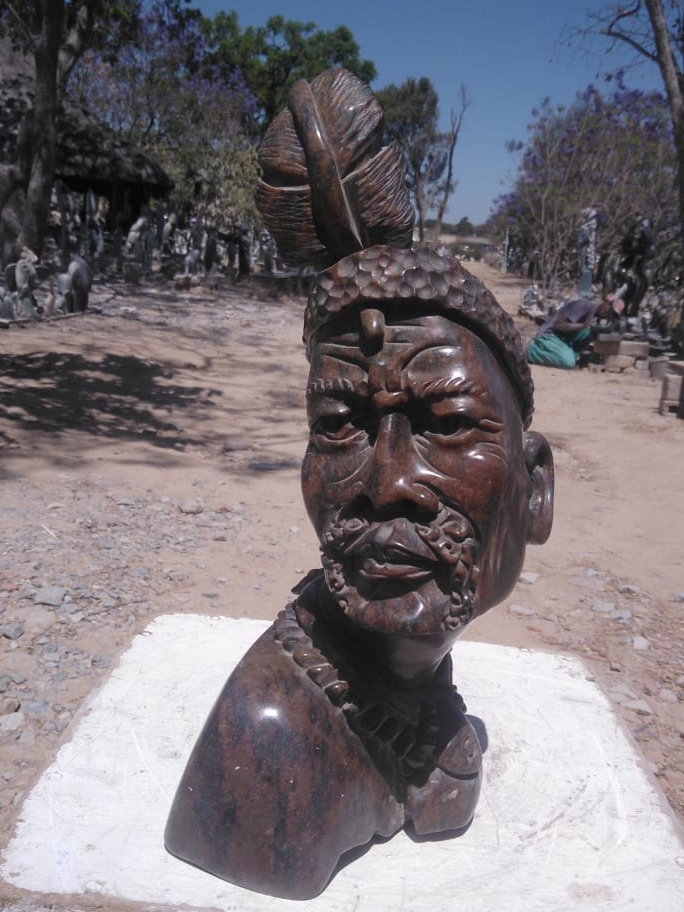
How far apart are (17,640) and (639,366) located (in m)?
11.2

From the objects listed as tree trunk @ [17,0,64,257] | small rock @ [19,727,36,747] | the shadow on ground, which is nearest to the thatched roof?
tree trunk @ [17,0,64,257]

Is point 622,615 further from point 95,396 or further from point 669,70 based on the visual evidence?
point 669,70

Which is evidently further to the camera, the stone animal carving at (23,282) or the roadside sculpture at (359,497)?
the stone animal carving at (23,282)

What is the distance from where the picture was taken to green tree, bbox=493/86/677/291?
64.1 ft

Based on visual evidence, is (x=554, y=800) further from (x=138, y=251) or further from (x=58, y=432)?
(x=138, y=251)

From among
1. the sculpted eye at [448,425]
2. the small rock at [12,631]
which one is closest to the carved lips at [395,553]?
A: the sculpted eye at [448,425]

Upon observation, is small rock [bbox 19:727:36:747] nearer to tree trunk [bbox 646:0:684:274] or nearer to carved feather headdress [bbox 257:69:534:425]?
carved feather headdress [bbox 257:69:534:425]

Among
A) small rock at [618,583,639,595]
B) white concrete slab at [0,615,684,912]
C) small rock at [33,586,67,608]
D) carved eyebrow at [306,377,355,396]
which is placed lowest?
small rock at [618,583,639,595]

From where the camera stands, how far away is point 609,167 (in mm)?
20297

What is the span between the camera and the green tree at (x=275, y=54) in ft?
110

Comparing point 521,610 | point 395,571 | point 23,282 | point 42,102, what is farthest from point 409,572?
point 23,282

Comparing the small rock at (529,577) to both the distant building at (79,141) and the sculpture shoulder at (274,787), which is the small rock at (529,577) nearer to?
the sculpture shoulder at (274,787)

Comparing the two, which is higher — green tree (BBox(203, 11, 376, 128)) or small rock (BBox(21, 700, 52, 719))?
green tree (BBox(203, 11, 376, 128))

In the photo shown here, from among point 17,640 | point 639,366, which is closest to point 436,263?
point 17,640
